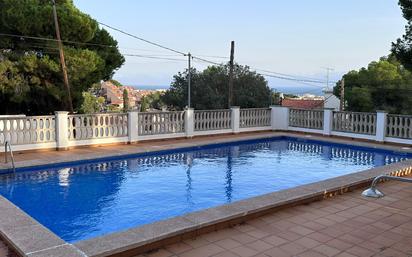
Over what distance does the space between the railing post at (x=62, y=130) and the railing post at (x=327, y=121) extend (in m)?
9.13

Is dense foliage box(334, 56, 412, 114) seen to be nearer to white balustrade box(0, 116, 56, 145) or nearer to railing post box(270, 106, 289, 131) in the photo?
railing post box(270, 106, 289, 131)

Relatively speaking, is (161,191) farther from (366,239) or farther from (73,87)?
(73,87)

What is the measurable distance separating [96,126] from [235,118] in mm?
5466

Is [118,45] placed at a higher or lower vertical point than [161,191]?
higher

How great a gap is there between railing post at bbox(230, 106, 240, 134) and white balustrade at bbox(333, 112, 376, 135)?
353cm

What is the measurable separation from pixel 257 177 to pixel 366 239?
449 cm

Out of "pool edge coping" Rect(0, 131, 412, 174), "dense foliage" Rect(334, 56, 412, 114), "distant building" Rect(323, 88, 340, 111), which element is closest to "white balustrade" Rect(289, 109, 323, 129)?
"pool edge coping" Rect(0, 131, 412, 174)

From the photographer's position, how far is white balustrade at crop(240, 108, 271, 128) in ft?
49.6

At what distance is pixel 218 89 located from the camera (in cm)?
2466

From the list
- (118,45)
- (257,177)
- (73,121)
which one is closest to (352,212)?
(257,177)

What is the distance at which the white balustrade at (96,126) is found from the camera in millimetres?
10953

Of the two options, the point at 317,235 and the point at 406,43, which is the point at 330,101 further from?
the point at 317,235

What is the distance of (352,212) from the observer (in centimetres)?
531

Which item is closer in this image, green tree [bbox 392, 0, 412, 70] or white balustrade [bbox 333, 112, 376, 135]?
white balustrade [bbox 333, 112, 376, 135]
